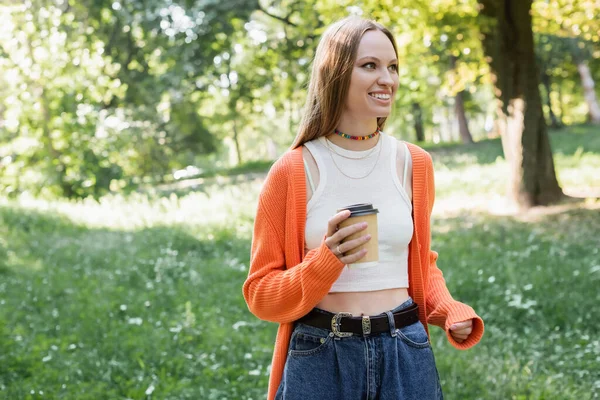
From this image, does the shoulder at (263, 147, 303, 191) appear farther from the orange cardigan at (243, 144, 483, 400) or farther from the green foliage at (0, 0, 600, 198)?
the green foliage at (0, 0, 600, 198)

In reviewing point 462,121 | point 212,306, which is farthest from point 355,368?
point 462,121

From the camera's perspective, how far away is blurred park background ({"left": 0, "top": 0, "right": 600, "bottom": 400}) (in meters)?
5.59

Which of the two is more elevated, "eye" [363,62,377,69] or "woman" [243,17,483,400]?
"eye" [363,62,377,69]

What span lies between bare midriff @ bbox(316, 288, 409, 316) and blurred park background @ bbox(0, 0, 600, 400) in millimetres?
2647

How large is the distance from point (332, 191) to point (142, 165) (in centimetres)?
2615

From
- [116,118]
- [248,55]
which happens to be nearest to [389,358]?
[116,118]

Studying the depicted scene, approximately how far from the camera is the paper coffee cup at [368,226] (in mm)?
2008

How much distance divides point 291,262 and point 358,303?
255mm

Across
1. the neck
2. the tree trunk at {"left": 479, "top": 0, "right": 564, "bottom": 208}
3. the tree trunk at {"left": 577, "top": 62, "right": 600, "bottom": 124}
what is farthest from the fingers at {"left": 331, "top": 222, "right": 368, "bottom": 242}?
the tree trunk at {"left": 577, "top": 62, "right": 600, "bottom": 124}

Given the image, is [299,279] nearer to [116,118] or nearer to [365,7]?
[365,7]

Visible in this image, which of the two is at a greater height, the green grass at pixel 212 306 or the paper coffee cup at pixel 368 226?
the paper coffee cup at pixel 368 226

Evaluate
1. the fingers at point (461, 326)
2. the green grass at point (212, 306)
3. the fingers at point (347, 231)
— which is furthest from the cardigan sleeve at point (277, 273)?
the green grass at point (212, 306)

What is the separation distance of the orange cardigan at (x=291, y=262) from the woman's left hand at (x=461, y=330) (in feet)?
0.05

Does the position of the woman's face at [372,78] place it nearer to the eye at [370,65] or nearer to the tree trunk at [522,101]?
the eye at [370,65]
